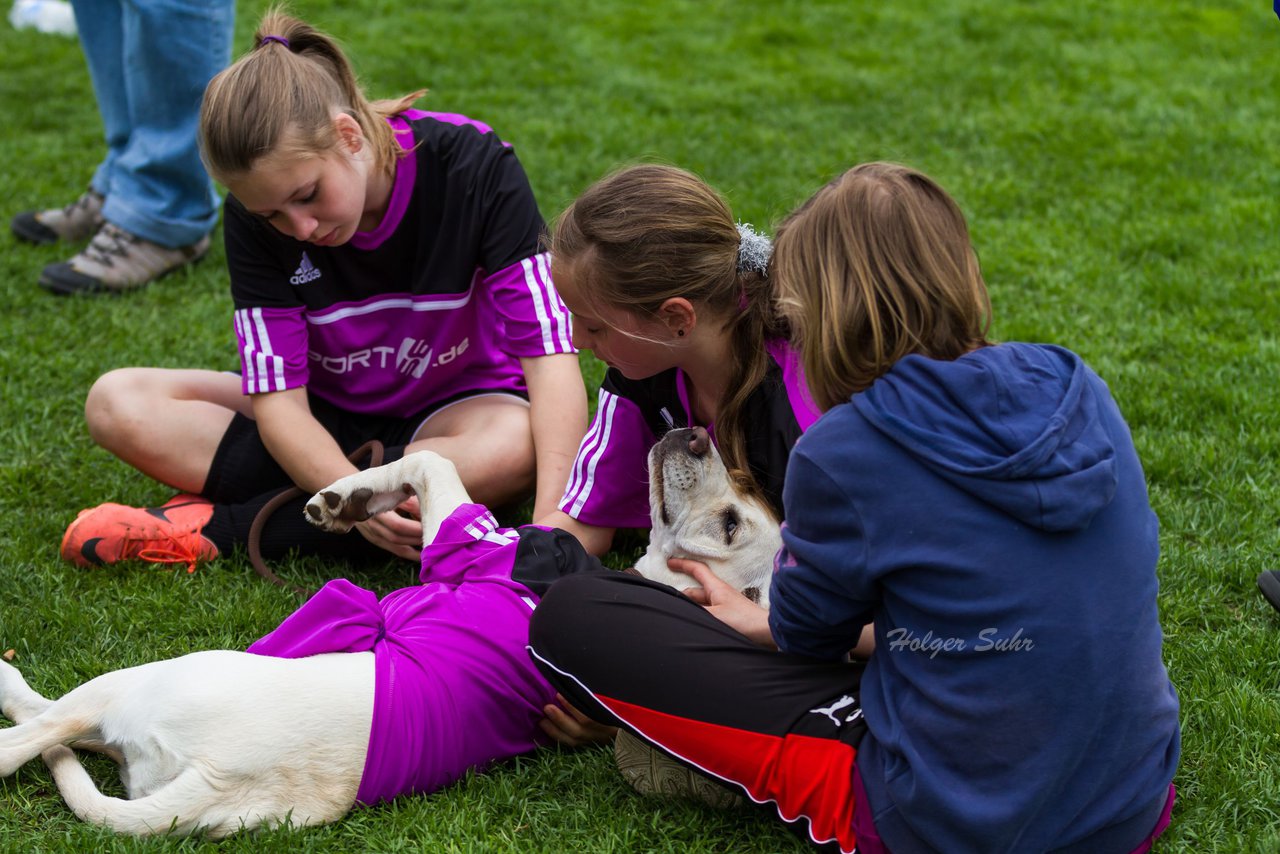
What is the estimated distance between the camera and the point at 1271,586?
10.3ft

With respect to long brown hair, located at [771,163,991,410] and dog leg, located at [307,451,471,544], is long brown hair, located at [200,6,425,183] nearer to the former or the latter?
dog leg, located at [307,451,471,544]

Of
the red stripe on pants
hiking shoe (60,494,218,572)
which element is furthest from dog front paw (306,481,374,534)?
the red stripe on pants

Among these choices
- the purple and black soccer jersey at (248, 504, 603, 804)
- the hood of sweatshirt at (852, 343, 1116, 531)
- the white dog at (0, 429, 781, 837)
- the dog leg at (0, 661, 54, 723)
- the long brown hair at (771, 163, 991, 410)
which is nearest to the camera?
the hood of sweatshirt at (852, 343, 1116, 531)

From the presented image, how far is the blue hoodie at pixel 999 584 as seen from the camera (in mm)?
1979

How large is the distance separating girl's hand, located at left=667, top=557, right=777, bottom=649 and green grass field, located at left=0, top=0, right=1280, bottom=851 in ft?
1.24

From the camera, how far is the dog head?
2.82 meters

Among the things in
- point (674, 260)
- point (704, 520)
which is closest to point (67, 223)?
point (674, 260)

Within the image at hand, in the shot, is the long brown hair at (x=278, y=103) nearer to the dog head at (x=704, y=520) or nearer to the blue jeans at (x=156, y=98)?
the dog head at (x=704, y=520)

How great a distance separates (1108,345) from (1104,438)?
2919mm

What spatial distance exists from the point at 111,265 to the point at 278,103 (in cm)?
256

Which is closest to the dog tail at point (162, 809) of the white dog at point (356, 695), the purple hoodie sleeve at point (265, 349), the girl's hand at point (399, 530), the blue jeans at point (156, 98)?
the white dog at point (356, 695)

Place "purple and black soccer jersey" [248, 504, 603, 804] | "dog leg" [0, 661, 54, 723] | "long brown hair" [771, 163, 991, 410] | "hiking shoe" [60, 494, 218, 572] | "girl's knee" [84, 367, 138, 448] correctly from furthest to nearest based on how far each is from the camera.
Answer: "girl's knee" [84, 367, 138, 448] → "hiking shoe" [60, 494, 218, 572] → "dog leg" [0, 661, 54, 723] → "purple and black soccer jersey" [248, 504, 603, 804] → "long brown hair" [771, 163, 991, 410]

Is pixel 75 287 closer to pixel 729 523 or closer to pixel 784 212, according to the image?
pixel 784 212

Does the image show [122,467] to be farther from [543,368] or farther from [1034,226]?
[1034,226]
